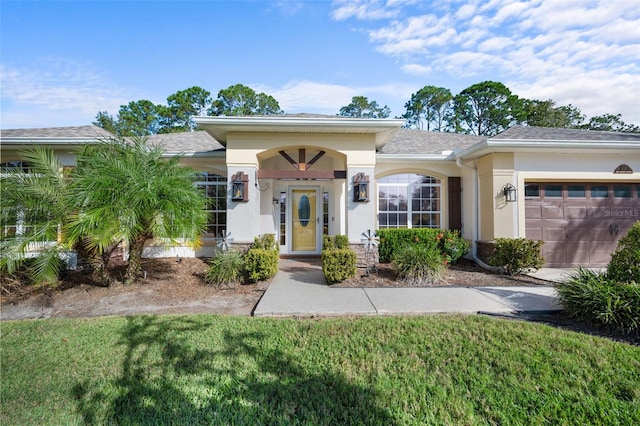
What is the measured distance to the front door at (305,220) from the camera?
10.1m

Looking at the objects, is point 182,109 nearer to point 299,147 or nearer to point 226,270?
point 299,147

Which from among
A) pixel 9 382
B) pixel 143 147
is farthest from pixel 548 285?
pixel 143 147

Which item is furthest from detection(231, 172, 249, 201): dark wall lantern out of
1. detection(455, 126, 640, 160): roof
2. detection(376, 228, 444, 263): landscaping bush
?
detection(455, 126, 640, 160): roof

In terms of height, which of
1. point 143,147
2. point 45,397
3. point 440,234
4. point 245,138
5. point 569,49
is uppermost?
point 569,49

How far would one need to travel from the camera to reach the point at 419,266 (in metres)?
6.56

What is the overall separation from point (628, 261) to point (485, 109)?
3272cm

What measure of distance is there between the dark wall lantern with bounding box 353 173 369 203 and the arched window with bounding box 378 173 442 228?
212 cm

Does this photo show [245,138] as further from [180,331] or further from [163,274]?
[180,331]

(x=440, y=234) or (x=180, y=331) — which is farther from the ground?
(x=440, y=234)

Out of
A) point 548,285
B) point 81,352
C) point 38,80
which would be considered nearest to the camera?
point 81,352

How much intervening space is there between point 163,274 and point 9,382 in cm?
426

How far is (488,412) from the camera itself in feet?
8.35

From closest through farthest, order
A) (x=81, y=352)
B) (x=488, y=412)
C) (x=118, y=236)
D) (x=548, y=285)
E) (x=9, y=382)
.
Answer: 1. (x=488, y=412)
2. (x=9, y=382)
3. (x=81, y=352)
4. (x=118, y=236)
5. (x=548, y=285)

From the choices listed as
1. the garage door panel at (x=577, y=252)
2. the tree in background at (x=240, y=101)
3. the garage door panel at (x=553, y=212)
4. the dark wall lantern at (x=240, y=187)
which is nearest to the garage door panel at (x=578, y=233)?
the garage door panel at (x=577, y=252)
